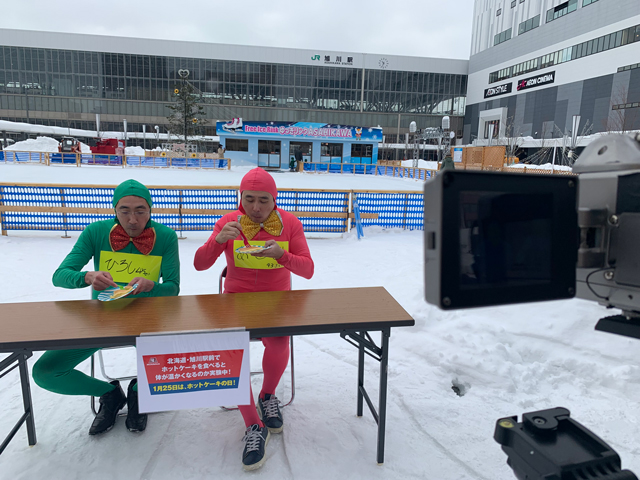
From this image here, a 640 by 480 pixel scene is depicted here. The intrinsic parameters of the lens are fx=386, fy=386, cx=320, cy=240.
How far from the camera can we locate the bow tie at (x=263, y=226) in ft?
9.57

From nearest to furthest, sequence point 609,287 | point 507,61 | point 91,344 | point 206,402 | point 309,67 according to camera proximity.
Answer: point 609,287 < point 91,344 < point 206,402 < point 507,61 < point 309,67

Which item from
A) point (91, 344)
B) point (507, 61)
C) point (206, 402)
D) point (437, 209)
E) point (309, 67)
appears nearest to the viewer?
point (437, 209)

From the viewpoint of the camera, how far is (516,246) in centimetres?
93

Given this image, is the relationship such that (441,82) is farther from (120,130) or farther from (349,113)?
(120,130)

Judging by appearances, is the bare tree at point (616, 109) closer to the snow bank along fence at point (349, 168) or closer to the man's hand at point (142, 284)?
the snow bank along fence at point (349, 168)

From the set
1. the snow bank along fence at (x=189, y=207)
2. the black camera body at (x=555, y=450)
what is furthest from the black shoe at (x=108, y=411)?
the snow bank along fence at (x=189, y=207)

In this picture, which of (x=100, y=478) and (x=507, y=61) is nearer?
(x=100, y=478)

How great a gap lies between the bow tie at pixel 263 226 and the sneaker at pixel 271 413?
1200 millimetres

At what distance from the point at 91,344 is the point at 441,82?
66244mm

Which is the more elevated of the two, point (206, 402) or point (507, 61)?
point (507, 61)

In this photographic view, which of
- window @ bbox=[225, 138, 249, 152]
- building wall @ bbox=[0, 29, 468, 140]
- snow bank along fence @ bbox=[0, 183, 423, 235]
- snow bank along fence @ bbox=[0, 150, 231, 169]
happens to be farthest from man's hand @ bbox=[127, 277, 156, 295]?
building wall @ bbox=[0, 29, 468, 140]

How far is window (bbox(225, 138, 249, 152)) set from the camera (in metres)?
33.8

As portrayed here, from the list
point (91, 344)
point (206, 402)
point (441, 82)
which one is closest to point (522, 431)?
point (206, 402)

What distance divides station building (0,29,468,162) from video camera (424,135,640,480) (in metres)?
57.4
